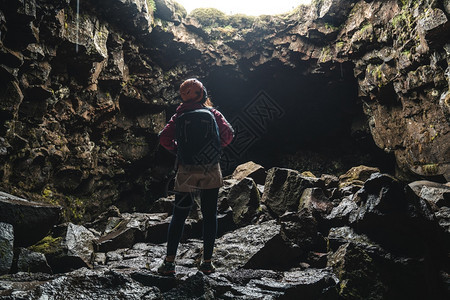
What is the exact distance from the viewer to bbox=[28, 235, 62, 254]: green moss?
11.7 ft

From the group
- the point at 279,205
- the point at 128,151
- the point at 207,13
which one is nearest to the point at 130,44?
→ the point at 128,151

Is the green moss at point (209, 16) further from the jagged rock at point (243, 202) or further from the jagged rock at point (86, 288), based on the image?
the jagged rock at point (86, 288)

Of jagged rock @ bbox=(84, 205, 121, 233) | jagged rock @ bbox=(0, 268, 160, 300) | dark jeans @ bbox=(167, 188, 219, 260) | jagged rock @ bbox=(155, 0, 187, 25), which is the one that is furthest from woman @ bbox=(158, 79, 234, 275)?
jagged rock @ bbox=(155, 0, 187, 25)

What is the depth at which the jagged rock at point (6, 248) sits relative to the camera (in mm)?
2779

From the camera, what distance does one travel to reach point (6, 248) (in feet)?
9.38

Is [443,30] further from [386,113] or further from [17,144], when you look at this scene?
[17,144]

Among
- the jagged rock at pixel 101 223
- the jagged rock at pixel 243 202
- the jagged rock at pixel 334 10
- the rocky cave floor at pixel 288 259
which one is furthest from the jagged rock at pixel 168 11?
the rocky cave floor at pixel 288 259

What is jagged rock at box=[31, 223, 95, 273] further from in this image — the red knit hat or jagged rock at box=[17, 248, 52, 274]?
the red knit hat

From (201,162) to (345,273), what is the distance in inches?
85.2

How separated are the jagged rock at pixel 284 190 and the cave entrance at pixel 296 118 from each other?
884 centimetres

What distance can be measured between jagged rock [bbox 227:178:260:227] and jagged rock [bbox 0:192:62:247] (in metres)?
3.35

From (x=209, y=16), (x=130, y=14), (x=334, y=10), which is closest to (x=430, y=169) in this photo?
(x=334, y=10)

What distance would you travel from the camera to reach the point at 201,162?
307 centimetres

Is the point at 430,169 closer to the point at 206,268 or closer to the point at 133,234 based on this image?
the point at 206,268
